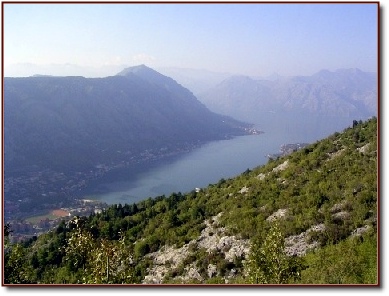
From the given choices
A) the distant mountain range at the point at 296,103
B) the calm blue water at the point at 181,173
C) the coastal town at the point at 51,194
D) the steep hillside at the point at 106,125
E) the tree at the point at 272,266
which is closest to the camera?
the tree at the point at 272,266

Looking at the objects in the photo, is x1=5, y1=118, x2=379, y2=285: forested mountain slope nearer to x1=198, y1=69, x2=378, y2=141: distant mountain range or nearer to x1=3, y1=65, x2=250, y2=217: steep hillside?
x1=198, y1=69, x2=378, y2=141: distant mountain range

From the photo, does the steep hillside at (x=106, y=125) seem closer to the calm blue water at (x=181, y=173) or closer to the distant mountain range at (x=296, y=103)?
the calm blue water at (x=181, y=173)

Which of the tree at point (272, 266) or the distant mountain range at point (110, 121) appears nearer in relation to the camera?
the tree at point (272, 266)

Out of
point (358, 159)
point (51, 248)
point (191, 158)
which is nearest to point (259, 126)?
point (191, 158)

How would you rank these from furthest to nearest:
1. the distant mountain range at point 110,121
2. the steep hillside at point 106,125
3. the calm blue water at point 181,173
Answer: the distant mountain range at point 110,121, the steep hillside at point 106,125, the calm blue water at point 181,173

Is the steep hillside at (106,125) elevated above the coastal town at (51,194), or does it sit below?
above

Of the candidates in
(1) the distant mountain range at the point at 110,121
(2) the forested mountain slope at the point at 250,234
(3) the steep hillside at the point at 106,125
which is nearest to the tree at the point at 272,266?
(2) the forested mountain slope at the point at 250,234
